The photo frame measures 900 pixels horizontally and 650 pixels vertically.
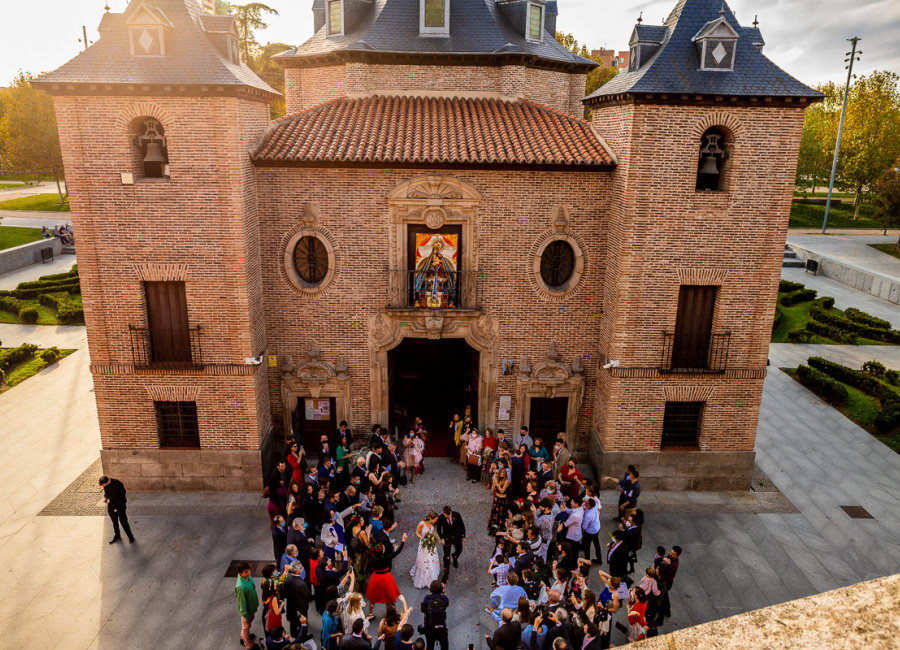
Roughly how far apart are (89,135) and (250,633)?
11724mm

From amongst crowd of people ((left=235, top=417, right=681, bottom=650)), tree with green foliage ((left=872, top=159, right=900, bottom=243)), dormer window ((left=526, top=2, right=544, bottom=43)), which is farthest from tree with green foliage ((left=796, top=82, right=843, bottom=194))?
crowd of people ((left=235, top=417, right=681, bottom=650))

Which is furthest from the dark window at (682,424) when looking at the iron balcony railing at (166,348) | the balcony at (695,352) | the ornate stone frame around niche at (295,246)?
the iron balcony railing at (166,348)

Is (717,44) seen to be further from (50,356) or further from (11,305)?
(11,305)

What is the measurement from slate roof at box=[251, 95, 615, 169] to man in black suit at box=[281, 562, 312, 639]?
9895 mm

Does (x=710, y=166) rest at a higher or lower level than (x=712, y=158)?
lower

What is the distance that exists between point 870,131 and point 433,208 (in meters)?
56.4

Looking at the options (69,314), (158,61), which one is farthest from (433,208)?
(69,314)

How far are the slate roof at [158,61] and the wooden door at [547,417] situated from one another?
38.0 feet

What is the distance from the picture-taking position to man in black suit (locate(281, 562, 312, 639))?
9.88m

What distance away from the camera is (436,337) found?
642 inches

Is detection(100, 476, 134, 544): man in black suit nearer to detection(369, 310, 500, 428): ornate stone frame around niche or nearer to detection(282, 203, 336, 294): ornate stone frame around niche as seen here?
detection(282, 203, 336, 294): ornate stone frame around niche

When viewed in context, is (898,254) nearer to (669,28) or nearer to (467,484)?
(669,28)

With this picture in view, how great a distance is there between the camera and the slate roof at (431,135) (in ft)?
49.5

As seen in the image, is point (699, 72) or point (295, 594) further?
point (699, 72)
